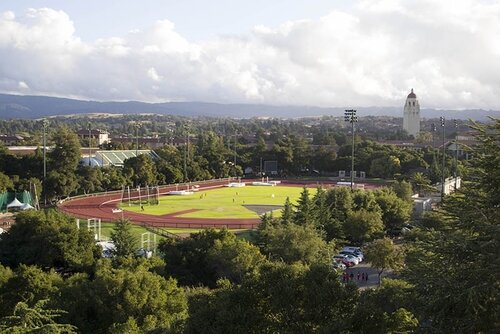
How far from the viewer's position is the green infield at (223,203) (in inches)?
1978

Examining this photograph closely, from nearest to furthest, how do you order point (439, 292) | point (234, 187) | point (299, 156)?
point (439, 292), point (234, 187), point (299, 156)

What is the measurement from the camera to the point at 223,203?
186ft

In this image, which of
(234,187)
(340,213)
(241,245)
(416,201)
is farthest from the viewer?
(234,187)

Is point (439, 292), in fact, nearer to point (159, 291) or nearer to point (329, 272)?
point (329, 272)

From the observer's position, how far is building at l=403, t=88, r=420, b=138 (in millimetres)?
151750

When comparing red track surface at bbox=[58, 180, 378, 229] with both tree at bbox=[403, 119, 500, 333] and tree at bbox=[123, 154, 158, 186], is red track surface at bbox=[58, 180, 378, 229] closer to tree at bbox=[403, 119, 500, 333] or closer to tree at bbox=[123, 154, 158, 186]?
tree at bbox=[123, 154, 158, 186]

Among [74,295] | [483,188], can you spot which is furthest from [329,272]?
[74,295]

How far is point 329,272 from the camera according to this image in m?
11.5

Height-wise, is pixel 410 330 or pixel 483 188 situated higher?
pixel 483 188

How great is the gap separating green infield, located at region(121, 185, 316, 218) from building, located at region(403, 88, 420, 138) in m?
91.7

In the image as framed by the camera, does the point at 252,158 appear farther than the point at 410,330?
Yes

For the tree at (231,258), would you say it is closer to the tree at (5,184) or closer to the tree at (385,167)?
the tree at (5,184)

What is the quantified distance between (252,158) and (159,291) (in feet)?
224

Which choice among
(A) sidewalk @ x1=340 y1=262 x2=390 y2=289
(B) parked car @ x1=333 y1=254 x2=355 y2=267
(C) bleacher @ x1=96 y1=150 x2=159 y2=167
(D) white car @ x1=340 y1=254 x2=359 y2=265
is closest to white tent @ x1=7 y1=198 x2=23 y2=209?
(C) bleacher @ x1=96 y1=150 x2=159 y2=167
